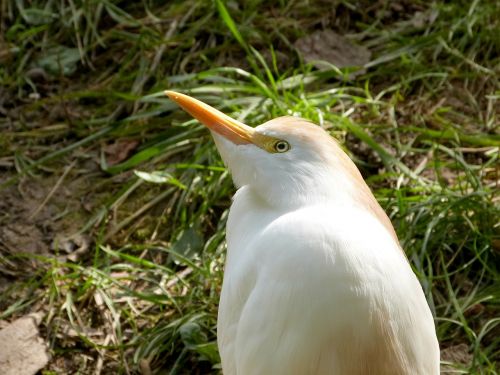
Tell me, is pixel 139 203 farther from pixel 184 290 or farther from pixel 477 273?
pixel 477 273

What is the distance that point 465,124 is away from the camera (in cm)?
414

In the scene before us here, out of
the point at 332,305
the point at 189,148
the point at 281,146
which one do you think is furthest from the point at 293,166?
the point at 189,148

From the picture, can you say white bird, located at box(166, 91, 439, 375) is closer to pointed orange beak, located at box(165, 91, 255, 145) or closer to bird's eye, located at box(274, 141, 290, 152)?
bird's eye, located at box(274, 141, 290, 152)

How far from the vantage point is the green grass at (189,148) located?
3453 millimetres

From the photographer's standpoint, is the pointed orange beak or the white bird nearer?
the white bird

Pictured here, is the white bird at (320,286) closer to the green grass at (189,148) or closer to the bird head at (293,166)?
the bird head at (293,166)

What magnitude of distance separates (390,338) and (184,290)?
1422 mm

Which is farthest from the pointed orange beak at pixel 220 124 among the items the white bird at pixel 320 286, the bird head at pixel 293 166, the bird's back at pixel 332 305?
the bird's back at pixel 332 305

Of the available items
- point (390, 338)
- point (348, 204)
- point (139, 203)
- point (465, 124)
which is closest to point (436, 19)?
point (465, 124)

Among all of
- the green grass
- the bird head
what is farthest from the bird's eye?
the green grass

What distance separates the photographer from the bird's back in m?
2.25

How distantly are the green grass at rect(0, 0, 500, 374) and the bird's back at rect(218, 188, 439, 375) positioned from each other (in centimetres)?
94

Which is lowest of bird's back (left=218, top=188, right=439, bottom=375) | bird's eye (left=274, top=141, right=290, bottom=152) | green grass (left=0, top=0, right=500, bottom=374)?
green grass (left=0, top=0, right=500, bottom=374)

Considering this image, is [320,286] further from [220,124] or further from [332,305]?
[220,124]
